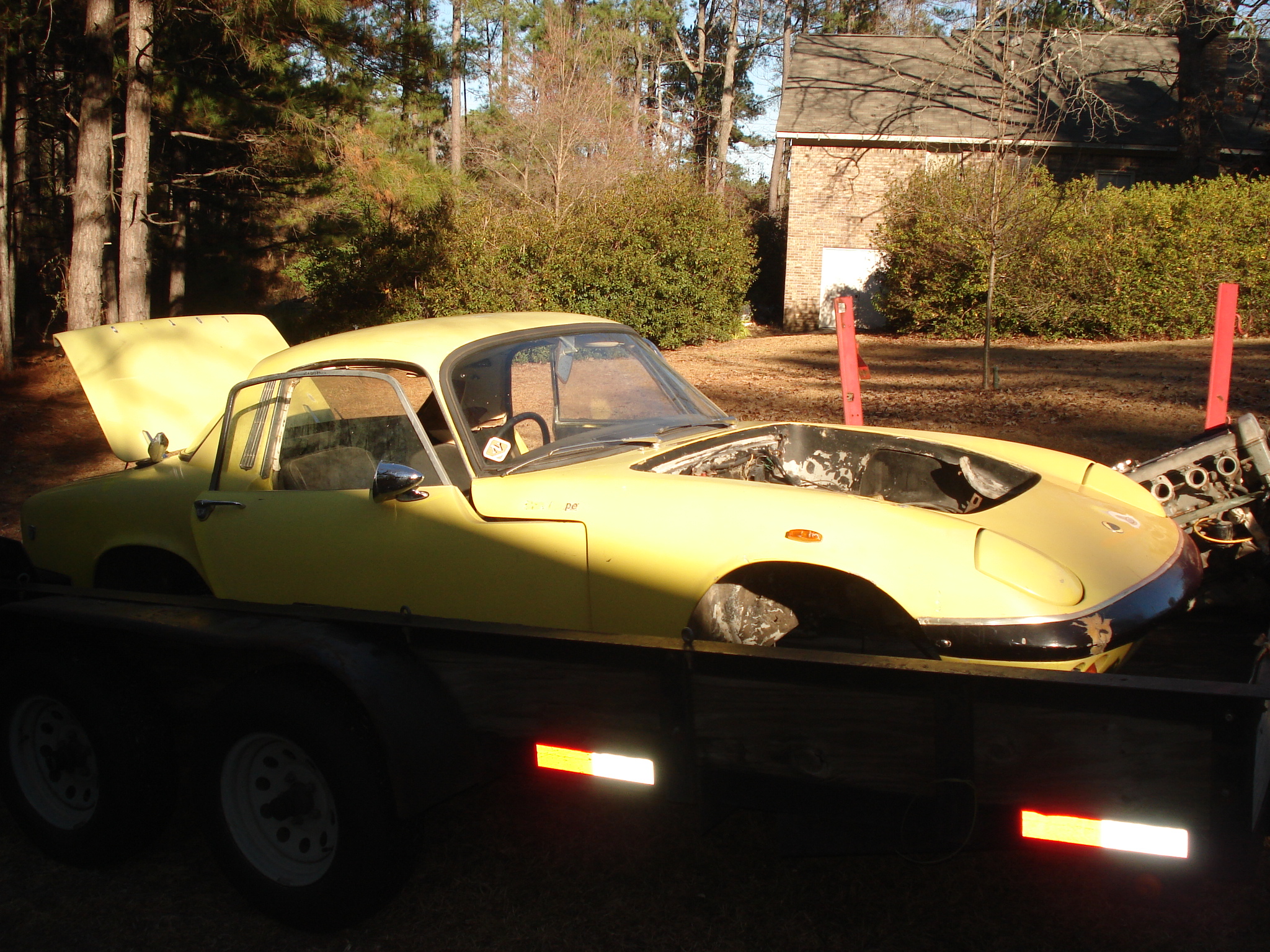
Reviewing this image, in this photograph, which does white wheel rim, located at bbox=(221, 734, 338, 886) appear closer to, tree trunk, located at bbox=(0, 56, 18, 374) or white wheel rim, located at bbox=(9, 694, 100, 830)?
white wheel rim, located at bbox=(9, 694, 100, 830)

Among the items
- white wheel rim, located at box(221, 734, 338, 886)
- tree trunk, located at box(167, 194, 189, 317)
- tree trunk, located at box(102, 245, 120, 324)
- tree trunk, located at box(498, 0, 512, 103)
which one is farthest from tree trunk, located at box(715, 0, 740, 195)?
white wheel rim, located at box(221, 734, 338, 886)

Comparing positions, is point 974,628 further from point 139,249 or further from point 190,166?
point 190,166

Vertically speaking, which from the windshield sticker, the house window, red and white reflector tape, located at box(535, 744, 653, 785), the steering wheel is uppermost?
the house window

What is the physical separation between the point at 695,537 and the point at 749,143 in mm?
47018

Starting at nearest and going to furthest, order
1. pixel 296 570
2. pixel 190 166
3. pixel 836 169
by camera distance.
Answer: pixel 296 570 → pixel 190 166 → pixel 836 169

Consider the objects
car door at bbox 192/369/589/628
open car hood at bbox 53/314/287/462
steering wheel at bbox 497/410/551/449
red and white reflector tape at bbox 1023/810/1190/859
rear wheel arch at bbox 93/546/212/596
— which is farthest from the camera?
open car hood at bbox 53/314/287/462

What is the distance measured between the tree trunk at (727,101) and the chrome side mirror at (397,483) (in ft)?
123

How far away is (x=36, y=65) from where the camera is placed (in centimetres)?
1956

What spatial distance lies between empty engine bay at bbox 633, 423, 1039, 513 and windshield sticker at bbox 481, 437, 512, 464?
0.67 metres

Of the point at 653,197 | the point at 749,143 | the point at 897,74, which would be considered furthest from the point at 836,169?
Result: the point at 749,143

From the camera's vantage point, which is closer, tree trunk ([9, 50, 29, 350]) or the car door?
the car door

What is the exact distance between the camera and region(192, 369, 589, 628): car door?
3.22 m

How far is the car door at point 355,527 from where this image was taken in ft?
10.6

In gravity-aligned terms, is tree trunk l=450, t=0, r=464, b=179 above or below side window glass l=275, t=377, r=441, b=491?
above
